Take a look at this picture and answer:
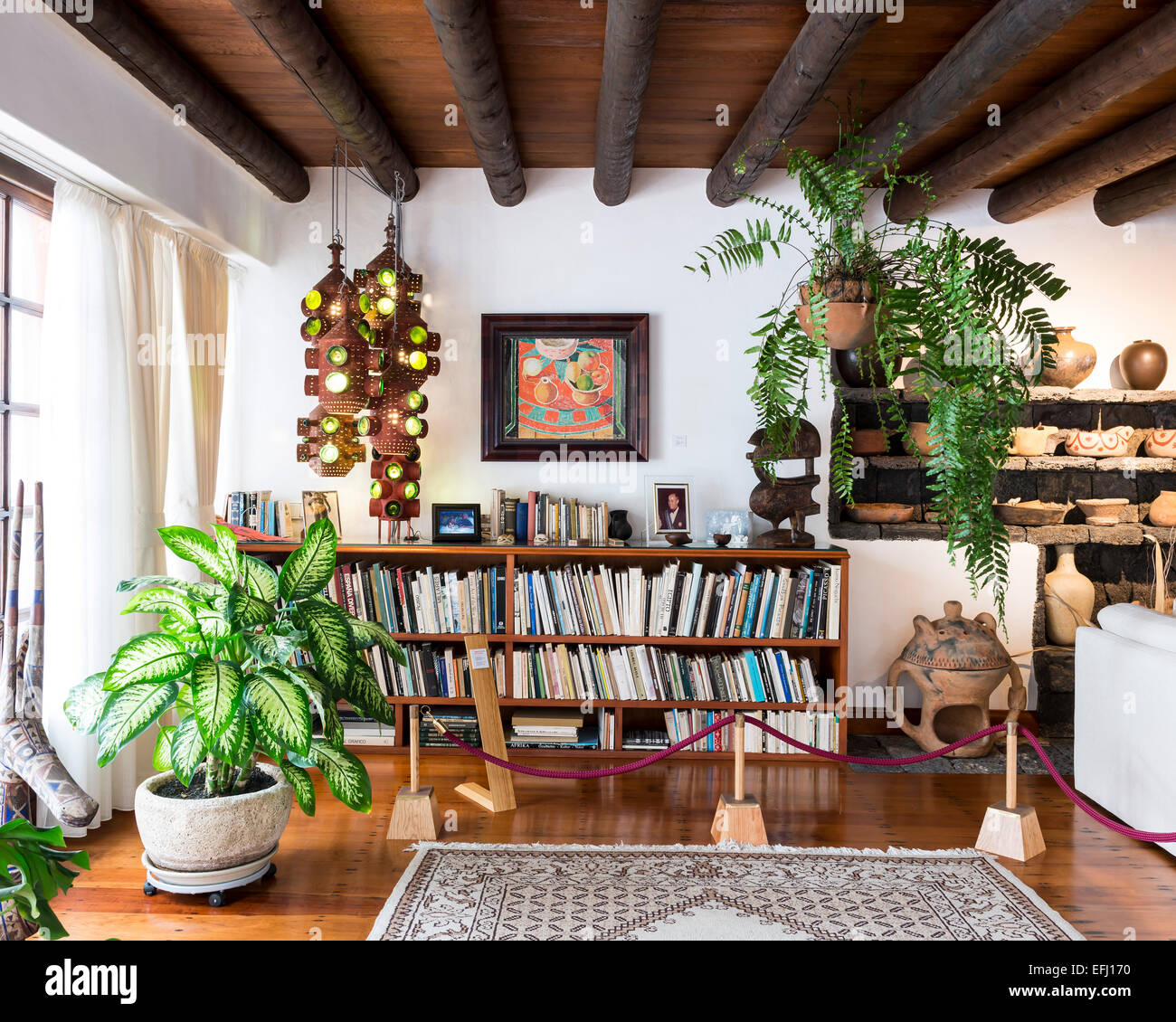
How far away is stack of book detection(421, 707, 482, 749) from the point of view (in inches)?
150

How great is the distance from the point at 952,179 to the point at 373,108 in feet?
8.46

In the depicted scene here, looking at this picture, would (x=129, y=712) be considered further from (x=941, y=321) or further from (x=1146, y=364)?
(x=1146, y=364)

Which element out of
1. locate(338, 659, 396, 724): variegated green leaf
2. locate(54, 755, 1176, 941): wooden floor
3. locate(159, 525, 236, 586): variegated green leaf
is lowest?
locate(54, 755, 1176, 941): wooden floor

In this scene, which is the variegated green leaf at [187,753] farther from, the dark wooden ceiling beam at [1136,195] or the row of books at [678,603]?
the dark wooden ceiling beam at [1136,195]

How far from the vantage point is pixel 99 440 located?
2984mm

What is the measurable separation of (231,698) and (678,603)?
2.05m

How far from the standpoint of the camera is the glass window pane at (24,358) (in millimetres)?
2863

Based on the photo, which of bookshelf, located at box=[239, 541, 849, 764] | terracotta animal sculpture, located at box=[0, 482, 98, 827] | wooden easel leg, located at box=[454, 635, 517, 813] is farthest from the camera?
bookshelf, located at box=[239, 541, 849, 764]

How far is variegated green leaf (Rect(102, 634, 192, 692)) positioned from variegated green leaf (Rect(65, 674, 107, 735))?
7 cm

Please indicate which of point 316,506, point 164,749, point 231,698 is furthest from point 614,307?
point 164,749

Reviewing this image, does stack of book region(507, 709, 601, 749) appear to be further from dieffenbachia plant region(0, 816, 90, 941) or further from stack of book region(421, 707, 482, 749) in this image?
dieffenbachia plant region(0, 816, 90, 941)

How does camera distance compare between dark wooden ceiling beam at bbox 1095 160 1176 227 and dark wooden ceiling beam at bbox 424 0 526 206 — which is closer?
dark wooden ceiling beam at bbox 424 0 526 206

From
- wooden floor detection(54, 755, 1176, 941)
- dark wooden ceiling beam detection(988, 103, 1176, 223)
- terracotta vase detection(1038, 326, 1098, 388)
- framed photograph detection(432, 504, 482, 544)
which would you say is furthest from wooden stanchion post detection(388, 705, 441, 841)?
dark wooden ceiling beam detection(988, 103, 1176, 223)

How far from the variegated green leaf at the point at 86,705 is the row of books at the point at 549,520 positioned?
189cm
